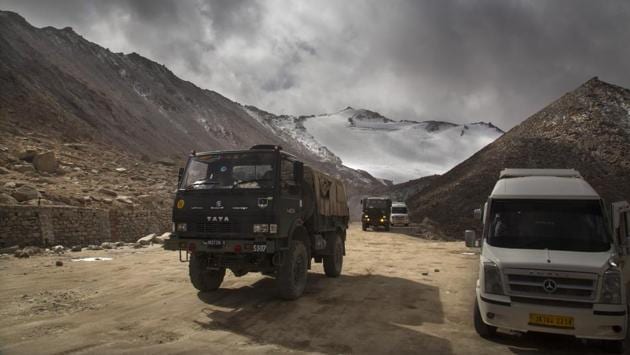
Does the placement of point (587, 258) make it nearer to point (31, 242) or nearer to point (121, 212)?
point (31, 242)

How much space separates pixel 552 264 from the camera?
650 cm

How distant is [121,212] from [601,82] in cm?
5364

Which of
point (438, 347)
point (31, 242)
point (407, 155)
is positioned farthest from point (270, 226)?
point (407, 155)

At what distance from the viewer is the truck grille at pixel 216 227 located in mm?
8766

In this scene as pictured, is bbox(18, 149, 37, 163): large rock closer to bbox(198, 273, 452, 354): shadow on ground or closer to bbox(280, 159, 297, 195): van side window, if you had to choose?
bbox(198, 273, 452, 354): shadow on ground

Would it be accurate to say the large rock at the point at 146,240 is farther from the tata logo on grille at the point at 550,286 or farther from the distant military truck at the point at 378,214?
the distant military truck at the point at 378,214

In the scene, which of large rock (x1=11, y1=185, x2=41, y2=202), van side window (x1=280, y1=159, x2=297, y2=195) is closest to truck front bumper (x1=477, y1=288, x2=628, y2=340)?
van side window (x1=280, y1=159, x2=297, y2=195)

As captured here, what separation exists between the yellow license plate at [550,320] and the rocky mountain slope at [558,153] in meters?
29.7

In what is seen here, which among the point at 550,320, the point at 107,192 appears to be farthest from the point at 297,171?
the point at 107,192

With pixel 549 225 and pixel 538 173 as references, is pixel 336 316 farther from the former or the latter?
Answer: pixel 538 173

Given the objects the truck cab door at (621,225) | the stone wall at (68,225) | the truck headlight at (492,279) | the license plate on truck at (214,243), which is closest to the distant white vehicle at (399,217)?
the stone wall at (68,225)

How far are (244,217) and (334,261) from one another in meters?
4.71

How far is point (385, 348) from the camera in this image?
6.64 m

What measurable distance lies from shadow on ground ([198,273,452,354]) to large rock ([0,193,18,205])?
12.2 metres
